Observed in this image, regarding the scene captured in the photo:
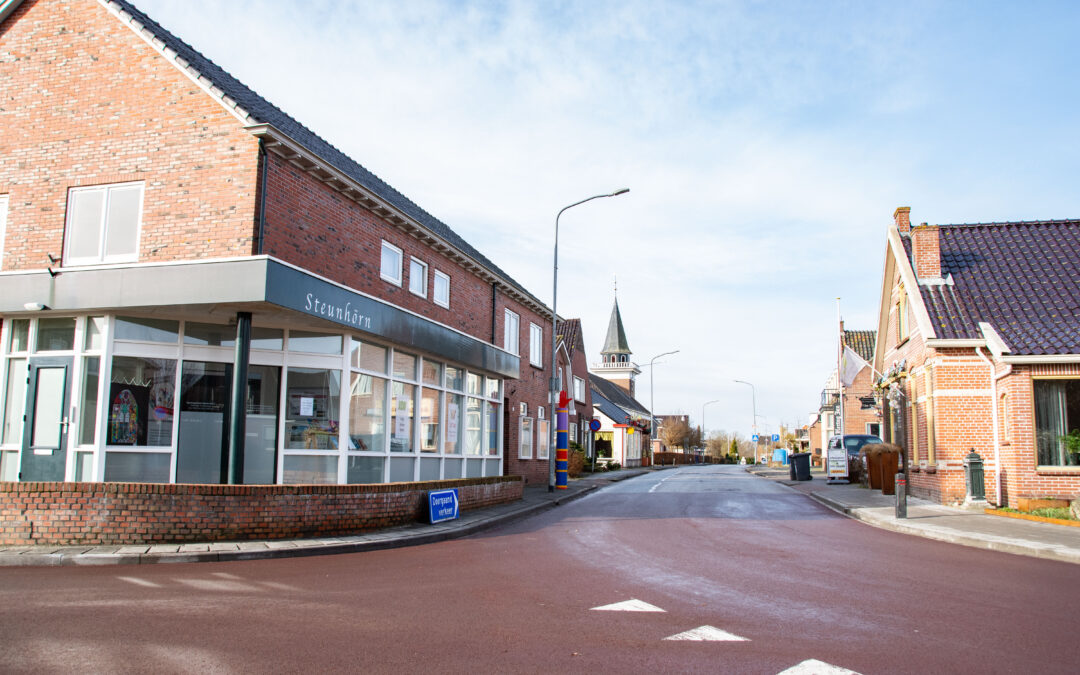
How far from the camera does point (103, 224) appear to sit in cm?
1418

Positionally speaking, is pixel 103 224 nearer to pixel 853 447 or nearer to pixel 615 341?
pixel 853 447

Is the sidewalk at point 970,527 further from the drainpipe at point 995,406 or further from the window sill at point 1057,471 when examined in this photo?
the window sill at point 1057,471

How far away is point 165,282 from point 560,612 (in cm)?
880

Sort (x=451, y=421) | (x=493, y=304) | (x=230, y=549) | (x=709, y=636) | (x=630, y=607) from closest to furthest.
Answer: (x=709, y=636)
(x=630, y=607)
(x=230, y=549)
(x=451, y=421)
(x=493, y=304)

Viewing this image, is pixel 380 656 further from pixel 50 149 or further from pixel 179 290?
pixel 50 149

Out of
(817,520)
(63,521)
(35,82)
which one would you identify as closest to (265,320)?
(63,521)

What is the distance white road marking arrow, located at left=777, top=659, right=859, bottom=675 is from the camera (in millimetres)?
5457

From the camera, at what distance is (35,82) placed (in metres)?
14.9

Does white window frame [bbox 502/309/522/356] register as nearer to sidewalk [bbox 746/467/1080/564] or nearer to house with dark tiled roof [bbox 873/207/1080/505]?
sidewalk [bbox 746/467/1080/564]

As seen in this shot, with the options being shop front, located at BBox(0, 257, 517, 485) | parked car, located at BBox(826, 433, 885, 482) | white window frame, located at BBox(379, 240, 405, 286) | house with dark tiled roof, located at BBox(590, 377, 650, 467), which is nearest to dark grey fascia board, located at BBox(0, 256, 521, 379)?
shop front, located at BBox(0, 257, 517, 485)

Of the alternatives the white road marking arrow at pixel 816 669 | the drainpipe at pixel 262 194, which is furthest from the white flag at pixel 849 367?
the white road marking arrow at pixel 816 669

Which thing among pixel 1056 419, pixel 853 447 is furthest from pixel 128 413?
pixel 853 447

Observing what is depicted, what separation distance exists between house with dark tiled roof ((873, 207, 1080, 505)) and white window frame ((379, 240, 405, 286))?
1263 centimetres

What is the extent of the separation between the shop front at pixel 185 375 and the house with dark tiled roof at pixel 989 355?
13.5 metres
